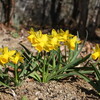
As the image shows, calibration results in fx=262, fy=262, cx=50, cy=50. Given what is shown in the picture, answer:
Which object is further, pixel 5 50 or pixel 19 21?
pixel 19 21

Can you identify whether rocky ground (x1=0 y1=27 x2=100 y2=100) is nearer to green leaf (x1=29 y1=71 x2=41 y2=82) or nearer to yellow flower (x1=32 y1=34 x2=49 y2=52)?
green leaf (x1=29 y1=71 x2=41 y2=82)

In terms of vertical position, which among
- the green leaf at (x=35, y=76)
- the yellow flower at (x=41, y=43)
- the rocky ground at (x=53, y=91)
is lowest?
the rocky ground at (x=53, y=91)

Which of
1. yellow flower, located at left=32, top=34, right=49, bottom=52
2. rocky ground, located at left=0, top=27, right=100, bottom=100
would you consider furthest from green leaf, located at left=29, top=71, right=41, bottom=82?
yellow flower, located at left=32, top=34, right=49, bottom=52

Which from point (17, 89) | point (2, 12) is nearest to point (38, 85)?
point (17, 89)

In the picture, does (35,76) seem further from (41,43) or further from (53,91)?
(41,43)

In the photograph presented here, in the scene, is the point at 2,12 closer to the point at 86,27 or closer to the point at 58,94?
the point at 86,27

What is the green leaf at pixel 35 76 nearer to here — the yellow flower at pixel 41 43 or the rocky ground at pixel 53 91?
the rocky ground at pixel 53 91

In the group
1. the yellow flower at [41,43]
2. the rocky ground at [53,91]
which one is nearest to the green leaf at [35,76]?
the rocky ground at [53,91]

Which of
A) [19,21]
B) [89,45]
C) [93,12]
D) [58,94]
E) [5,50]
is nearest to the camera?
[5,50]

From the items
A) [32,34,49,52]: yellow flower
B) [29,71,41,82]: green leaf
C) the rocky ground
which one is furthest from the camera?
[29,71,41,82]: green leaf

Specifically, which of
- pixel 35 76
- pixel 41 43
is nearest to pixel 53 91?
pixel 35 76

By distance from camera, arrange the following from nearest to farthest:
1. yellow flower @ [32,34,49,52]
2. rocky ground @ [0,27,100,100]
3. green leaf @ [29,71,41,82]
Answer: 1. yellow flower @ [32,34,49,52]
2. rocky ground @ [0,27,100,100]
3. green leaf @ [29,71,41,82]
